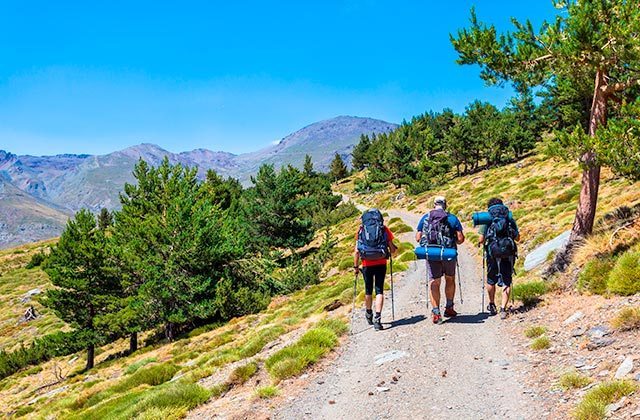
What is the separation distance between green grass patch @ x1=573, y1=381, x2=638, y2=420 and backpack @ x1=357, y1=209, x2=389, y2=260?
4955mm

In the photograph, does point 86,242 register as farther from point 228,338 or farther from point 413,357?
point 413,357

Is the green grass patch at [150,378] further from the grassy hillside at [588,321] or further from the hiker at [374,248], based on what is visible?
the grassy hillside at [588,321]

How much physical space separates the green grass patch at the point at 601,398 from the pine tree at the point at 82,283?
29609mm

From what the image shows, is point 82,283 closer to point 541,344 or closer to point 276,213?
point 276,213

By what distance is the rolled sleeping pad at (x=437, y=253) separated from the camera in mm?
9305

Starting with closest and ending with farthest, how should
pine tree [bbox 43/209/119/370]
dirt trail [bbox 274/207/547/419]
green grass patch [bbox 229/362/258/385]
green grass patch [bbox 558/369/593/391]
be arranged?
green grass patch [bbox 558/369/593/391] < dirt trail [bbox 274/207/547/419] < green grass patch [bbox 229/362/258/385] < pine tree [bbox 43/209/119/370]

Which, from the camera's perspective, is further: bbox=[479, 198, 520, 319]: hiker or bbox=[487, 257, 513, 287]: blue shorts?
bbox=[487, 257, 513, 287]: blue shorts

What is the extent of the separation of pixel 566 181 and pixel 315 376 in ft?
108

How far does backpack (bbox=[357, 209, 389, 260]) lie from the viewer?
9.55 metres

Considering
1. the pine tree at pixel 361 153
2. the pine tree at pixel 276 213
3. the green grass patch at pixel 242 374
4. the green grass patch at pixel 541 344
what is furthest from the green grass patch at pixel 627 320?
the pine tree at pixel 361 153

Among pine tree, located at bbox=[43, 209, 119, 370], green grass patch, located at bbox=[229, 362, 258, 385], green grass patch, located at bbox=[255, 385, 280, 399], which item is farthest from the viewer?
pine tree, located at bbox=[43, 209, 119, 370]

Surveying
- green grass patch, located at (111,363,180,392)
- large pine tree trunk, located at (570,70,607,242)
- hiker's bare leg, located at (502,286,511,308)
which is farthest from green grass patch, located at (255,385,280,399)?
large pine tree trunk, located at (570,70,607,242)

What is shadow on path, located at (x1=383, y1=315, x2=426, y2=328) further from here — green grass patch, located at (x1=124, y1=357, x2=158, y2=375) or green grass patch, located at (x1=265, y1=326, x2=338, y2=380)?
green grass patch, located at (x1=124, y1=357, x2=158, y2=375)

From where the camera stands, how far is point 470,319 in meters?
10.1
